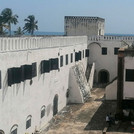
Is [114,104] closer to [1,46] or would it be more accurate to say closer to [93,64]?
[93,64]

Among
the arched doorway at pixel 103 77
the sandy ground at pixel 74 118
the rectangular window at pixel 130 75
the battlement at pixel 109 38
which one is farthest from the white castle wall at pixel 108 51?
the rectangular window at pixel 130 75

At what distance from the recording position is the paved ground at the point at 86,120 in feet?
68.9

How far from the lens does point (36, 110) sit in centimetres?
2095

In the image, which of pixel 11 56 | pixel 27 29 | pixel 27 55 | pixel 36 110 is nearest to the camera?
pixel 11 56

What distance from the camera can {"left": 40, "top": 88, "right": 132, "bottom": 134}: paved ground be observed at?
2100cm

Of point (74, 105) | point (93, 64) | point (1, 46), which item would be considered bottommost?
point (74, 105)

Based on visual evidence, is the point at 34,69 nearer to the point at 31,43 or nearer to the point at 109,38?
the point at 31,43

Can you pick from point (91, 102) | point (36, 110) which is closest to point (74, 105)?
point (91, 102)

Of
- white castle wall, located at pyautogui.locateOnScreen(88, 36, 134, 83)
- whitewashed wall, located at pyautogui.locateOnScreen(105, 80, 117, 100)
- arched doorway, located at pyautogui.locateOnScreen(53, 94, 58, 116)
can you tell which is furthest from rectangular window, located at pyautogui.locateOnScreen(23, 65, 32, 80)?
white castle wall, located at pyautogui.locateOnScreen(88, 36, 134, 83)

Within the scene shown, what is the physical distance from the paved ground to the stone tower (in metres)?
12.3

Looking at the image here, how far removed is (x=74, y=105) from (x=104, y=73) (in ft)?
34.6

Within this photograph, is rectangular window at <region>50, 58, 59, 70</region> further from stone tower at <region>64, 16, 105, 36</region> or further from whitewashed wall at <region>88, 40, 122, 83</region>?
stone tower at <region>64, 16, 105, 36</region>

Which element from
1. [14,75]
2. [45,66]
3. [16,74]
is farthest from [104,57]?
[14,75]

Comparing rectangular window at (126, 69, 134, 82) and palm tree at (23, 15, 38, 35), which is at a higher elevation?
palm tree at (23, 15, 38, 35)
